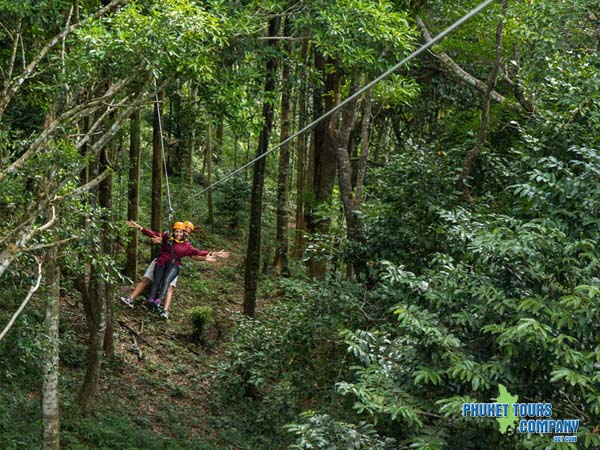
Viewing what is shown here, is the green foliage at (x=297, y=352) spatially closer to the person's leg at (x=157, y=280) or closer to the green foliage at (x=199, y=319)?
the person's leg at (x=157, y=280)

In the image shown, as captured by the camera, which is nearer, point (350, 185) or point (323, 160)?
point (350, 185)

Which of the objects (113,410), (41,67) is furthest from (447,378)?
(113,410)

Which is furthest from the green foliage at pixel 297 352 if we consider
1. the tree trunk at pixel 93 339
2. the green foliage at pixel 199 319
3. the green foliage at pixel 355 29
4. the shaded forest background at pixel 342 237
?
the green foliage at pixel 199 319

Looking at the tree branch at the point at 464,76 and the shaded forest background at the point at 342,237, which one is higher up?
the tree branch at the point at 464,76

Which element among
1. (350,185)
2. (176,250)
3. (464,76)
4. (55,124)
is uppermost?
(464,76)

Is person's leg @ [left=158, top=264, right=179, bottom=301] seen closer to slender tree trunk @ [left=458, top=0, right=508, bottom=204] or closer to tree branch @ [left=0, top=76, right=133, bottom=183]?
tree branch @ [left=0, top=76, right=133, bottom=183]

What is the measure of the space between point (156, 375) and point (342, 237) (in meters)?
5.86

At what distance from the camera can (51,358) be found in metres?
8.45

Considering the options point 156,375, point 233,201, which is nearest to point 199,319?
point 156,375

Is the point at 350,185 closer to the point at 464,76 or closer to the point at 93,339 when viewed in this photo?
the point at 464,76

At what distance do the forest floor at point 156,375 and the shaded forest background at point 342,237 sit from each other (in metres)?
0.05

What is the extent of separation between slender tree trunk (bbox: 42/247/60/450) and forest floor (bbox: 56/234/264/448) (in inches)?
39.2

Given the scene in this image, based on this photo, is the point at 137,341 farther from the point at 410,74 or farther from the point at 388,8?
the point at 388,8

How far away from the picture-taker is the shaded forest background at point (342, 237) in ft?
17.1
